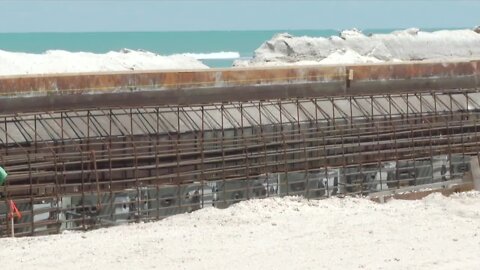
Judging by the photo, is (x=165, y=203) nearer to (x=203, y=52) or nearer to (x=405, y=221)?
(x=405, y=221)

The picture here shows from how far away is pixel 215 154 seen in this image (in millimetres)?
17234

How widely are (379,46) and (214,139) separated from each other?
27484 millimetres

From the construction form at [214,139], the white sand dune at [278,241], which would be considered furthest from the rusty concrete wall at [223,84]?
the white sand dune at [278,241]

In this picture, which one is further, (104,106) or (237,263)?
(104,106)

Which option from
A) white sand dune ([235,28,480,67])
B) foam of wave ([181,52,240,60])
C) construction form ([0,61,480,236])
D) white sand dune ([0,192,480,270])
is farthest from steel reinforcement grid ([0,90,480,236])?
foam of wave ([181,52,240,60])

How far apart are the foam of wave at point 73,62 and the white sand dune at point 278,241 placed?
12100mm

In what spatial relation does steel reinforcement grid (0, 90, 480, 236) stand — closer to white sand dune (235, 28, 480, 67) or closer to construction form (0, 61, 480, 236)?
construction form (0, 61, 480, 236)

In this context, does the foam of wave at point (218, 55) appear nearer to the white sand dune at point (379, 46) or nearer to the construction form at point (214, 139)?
the white sand dune at point (379, 46)

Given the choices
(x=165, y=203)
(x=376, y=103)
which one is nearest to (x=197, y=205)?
(x=165, y=203)

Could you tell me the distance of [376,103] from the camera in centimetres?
1995

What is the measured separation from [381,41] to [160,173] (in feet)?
95.8

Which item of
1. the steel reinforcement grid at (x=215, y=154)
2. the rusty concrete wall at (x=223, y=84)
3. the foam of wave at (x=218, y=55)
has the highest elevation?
the rusty concrete wall at (x=223, y=84)

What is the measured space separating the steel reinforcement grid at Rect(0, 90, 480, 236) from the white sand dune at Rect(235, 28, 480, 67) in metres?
18.5

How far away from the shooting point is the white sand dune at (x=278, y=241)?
1086 cm
